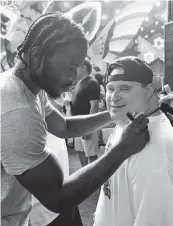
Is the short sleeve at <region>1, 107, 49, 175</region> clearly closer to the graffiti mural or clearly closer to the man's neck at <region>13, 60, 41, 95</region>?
the man's neck at <region>13, 60, 41, 95</region>

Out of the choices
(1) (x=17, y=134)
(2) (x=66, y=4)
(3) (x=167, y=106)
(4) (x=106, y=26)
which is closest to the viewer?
(1) (x=17, y=134)

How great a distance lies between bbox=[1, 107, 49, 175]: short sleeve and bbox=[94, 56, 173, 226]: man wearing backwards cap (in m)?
0.48

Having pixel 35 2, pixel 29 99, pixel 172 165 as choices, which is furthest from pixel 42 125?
pixel 35 2

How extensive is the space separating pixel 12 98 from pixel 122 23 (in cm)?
585

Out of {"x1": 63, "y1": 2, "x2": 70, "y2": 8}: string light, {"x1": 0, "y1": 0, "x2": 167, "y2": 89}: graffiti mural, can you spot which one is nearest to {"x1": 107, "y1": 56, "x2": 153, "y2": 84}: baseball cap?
{"x1": 0, "y1": 0, "x2": 167, "y2": 89}: graffiti mural

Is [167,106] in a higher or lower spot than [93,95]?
higher

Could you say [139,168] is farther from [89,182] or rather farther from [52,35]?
[52,35]

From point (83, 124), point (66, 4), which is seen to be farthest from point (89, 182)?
point (66, 4)

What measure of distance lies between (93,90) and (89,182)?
2468 mm

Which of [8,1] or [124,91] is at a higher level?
[8,1]

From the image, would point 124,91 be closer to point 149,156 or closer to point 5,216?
point 149,156

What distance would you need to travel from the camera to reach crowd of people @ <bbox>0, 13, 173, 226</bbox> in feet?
3.76

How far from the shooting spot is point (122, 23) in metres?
6.57

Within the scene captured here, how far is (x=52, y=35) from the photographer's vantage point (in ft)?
4.11
